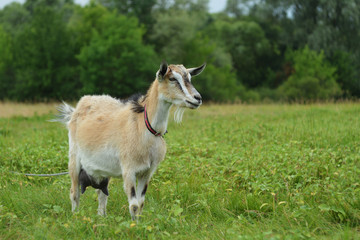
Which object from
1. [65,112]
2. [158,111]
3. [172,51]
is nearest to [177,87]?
[158,111]

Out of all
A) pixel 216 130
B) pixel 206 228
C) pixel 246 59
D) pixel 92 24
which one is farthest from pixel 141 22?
pixel 206 228

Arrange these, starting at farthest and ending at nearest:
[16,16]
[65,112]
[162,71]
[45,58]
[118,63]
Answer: [16,16] → [45,58] → [118,63] → [65,112] → [162,71]

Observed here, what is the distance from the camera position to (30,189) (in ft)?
20.6

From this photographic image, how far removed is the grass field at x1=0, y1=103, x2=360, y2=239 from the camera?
4352 mm

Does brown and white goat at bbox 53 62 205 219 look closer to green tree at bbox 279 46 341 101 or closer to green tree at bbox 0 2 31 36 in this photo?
green tree at bbox 279 46 341 101

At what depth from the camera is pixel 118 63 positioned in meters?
34.9

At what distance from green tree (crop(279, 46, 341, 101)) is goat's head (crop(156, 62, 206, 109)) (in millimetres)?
33608

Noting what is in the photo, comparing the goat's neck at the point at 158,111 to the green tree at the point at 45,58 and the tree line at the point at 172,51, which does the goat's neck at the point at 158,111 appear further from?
the green tree at the point at 45,58

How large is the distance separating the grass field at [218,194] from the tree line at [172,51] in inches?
952

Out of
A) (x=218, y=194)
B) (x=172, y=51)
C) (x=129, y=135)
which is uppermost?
(x=172, y=51)

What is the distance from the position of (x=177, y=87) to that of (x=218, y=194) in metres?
2.03

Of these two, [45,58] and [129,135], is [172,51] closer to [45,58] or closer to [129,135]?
[45,58]

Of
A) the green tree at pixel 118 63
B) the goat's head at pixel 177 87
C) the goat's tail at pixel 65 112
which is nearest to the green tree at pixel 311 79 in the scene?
the green tree at pixel 118 63

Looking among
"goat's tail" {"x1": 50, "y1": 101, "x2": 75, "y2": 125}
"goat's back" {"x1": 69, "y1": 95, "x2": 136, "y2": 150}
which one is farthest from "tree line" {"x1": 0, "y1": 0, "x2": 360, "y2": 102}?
"goat's back" {"x1": 69, "y1": 95, "x2": 136, "y2": 150}
